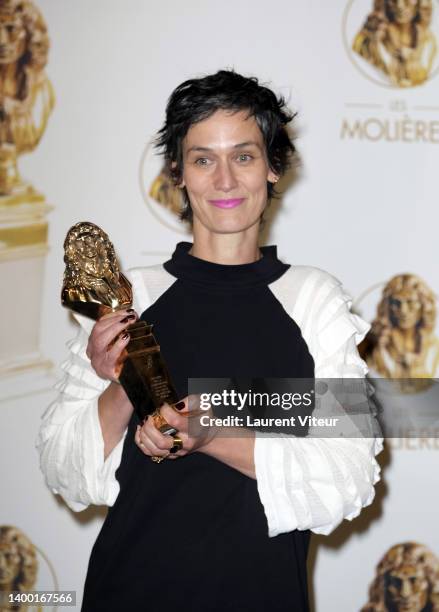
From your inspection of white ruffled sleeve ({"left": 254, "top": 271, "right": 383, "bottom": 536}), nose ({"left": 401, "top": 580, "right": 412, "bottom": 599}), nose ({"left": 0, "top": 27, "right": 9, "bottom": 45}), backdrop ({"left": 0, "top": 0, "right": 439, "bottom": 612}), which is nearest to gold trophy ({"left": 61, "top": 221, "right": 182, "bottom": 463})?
white ruffled sleeve ({"left": 254, "top": 271, "right": 383, "bottom": 536})

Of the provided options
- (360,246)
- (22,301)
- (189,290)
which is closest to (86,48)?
(22,301)

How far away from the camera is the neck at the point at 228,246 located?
1.15 metres

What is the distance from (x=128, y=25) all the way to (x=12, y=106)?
313 millimetres

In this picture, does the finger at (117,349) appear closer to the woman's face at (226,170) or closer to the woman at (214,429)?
the woman at (214,429)

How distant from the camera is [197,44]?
6.10 ft

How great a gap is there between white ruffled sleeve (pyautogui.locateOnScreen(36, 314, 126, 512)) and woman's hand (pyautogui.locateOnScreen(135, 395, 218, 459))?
0.15 m

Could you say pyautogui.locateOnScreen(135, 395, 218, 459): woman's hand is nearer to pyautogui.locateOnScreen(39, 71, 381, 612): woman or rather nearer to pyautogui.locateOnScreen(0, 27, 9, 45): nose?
pyautogui.locateOnScreen(39, 71, 381, 612): woman

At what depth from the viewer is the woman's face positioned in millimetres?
1097

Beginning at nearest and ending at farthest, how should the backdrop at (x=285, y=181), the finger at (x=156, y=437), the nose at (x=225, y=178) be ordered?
1. the finger at (x=156, y=437)
2. the nose at (x=225, y=178)
3. the backdrop at (x=285, y=181)

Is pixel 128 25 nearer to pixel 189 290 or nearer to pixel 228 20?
pixel 228 20

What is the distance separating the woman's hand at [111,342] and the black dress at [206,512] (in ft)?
0.32

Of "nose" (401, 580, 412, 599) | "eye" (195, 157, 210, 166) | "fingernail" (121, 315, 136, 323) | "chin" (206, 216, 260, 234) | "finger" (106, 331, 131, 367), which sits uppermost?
"eye" (195, 157, 210, 166)

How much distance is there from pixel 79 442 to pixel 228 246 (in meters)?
0.33

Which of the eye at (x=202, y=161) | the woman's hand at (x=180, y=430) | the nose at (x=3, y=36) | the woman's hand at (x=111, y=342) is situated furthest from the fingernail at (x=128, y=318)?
the nose at (x=3, y=36)
